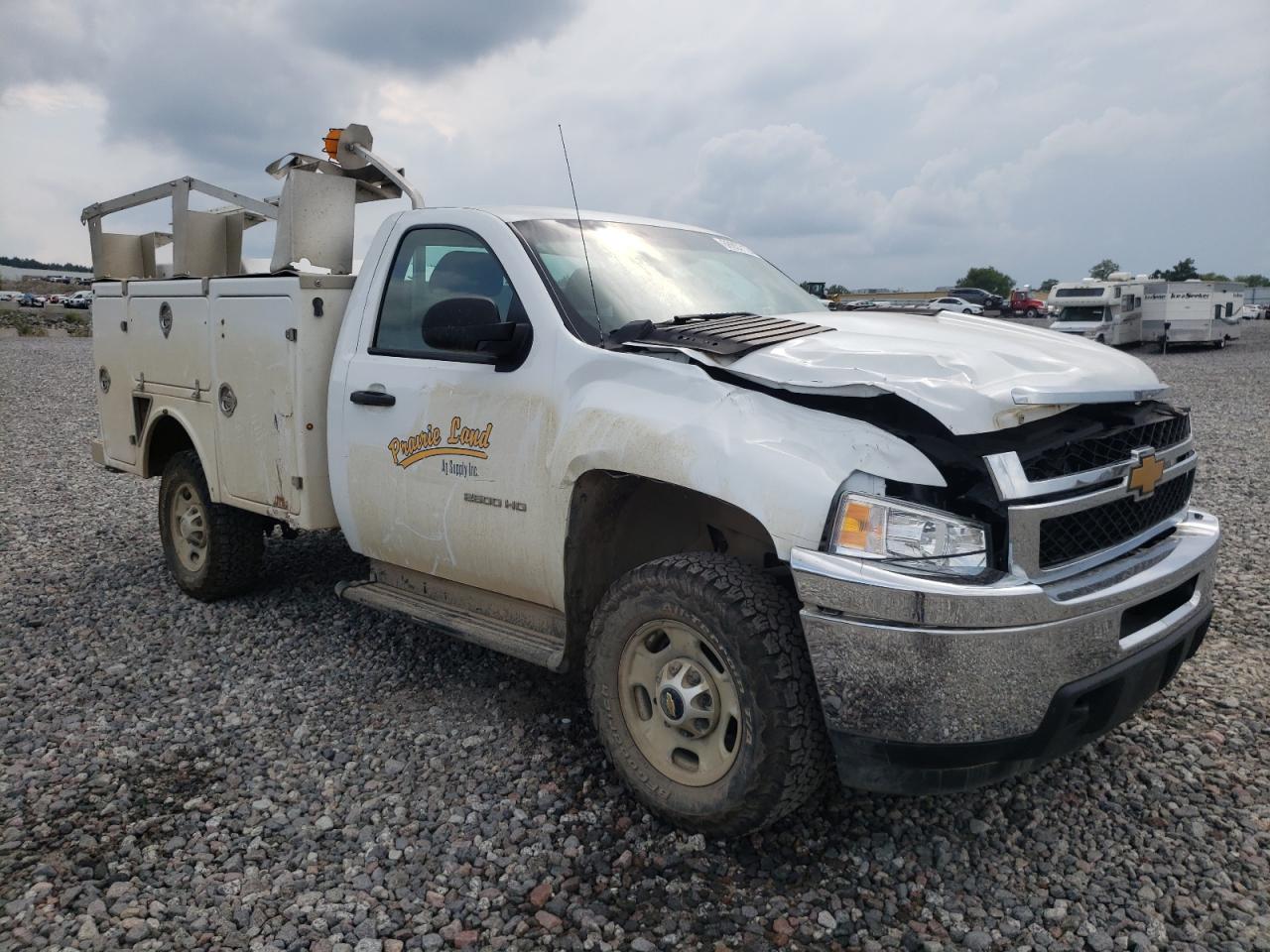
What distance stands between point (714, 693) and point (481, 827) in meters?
0.94

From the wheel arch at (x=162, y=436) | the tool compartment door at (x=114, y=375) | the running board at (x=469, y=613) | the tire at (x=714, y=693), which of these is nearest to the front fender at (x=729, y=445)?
the tire at (x=714, y=693)

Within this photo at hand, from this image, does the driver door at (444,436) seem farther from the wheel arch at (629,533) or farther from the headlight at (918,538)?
the headlight at (918,538)

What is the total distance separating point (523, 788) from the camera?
3.48 metres

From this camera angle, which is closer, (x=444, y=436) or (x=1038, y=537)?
(x=1038, y=537)

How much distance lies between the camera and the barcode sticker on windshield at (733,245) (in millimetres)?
4750

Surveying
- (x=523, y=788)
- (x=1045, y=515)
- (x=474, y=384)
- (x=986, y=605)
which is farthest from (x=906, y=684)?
(x=474, y=384)

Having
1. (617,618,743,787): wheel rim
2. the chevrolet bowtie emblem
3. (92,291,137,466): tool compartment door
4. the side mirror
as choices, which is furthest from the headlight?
(92,291,137,466): tool compartment door

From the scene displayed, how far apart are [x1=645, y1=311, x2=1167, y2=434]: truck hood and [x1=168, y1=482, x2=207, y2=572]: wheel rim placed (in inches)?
139

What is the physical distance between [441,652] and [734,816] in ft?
7.46

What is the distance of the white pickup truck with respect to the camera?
265cm

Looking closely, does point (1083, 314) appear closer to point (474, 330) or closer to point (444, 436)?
point (444, 436)

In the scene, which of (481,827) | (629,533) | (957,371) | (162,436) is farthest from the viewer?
(162,436)

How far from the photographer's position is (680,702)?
10.00 feet

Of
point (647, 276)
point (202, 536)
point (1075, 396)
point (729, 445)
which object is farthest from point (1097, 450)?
point (202, 536)
